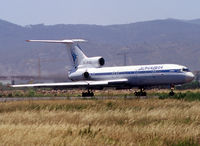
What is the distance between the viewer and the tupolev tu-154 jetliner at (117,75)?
5678cm

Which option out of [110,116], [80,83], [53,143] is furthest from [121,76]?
[53,143]

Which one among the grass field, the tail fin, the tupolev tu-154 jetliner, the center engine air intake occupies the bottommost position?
the grass field

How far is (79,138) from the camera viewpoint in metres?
19.5

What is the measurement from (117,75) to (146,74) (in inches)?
180

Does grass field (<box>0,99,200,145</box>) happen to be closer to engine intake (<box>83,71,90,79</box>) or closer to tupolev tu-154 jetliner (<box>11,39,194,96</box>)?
tupolev tu-154 jetliner (<box>11,39,194,96</box>)

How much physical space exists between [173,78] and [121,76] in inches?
256

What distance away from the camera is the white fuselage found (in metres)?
56.6

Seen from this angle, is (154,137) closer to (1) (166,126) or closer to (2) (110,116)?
(1) (166,126)

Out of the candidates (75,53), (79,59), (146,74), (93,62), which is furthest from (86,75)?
(146,74)

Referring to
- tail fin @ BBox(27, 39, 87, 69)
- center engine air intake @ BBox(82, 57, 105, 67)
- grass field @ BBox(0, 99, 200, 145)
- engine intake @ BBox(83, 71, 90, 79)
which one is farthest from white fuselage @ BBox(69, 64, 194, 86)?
grass field @ BBox(0, 99, 200, 145)

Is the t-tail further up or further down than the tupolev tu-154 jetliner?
further up

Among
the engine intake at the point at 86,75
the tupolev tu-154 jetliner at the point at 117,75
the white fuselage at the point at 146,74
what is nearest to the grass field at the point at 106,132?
the tupolev tu-154 jetliner at the point at 117,75

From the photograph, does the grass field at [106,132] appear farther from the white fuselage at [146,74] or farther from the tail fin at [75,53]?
the tail fin at [75,53]

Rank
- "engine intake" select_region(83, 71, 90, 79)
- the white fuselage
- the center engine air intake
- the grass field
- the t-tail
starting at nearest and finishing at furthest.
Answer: the grass field
the white fuselage
"engine intake" select_region(83, 71, 90, 79)
the center engine air intake
the t-tail
